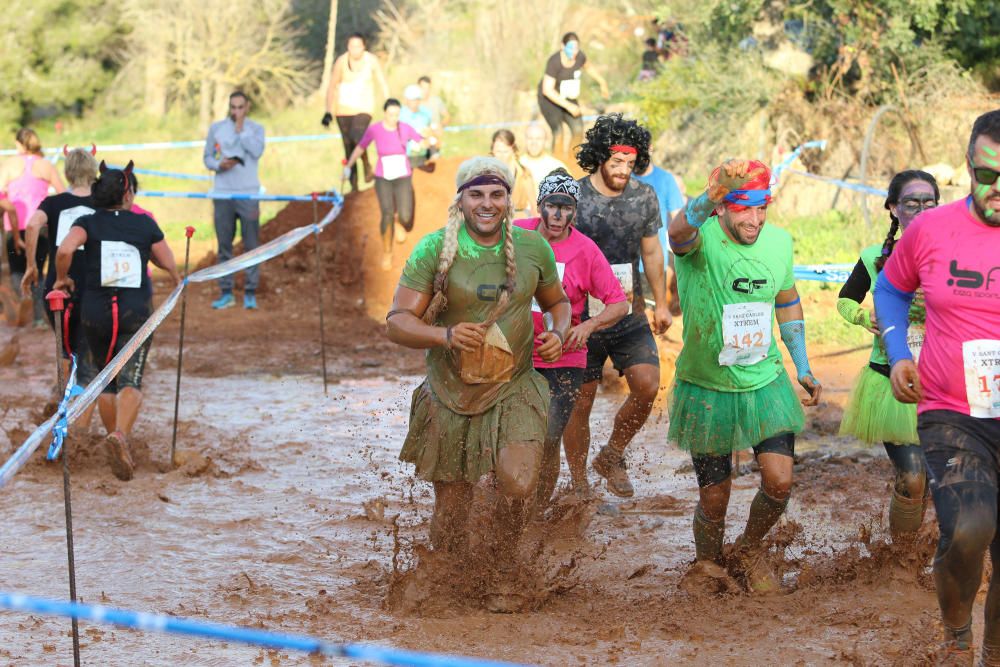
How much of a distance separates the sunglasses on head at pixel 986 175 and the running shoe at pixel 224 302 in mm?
12575

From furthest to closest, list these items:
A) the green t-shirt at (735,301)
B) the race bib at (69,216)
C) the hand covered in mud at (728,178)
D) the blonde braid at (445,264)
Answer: the race bib at (69,216) < the green t-shirt at (735,301) < the blonde braid at (445,264) < the hand covered in mud at (728,178)

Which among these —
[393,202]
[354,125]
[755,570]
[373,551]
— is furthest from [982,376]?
[354,125]

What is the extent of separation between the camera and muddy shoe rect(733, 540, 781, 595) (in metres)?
5.61

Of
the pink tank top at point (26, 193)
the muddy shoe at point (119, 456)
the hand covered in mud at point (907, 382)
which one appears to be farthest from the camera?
the pink tank top at point (26, 193)

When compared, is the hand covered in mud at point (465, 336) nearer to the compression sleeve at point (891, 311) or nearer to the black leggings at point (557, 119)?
the compression sleeve at point (891, 311)

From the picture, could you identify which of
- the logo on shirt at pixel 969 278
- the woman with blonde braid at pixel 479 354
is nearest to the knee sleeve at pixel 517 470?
the woman with blonde braid at pixel 479 354

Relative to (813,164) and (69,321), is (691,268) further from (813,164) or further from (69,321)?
(813,164)

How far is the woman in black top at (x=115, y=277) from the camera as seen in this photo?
757cm

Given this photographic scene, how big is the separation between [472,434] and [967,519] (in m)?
2.05

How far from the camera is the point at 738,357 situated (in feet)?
17.9

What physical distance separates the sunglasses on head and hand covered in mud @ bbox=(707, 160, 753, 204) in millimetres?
925

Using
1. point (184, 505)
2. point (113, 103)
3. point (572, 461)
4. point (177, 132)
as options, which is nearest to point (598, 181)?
point (572, 461)

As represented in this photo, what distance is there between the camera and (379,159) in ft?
51.3

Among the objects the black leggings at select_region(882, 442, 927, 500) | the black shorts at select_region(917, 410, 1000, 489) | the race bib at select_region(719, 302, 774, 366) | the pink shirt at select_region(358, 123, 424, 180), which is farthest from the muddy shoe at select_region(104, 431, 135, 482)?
the pink shirt at select_region(358, 123, 424, 180)
